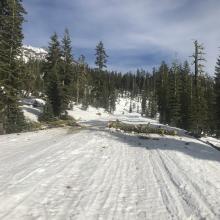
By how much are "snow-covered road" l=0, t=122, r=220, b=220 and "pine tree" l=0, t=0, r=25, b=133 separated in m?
16.4

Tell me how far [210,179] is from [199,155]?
528cm

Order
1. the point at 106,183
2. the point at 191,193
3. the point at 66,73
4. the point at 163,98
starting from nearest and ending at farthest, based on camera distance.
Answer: the point at 191,193
the point at 106,183
the point at 66,73
the point at 163,98

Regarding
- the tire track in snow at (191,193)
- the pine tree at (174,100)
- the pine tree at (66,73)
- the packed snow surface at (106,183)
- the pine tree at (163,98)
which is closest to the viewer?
the packed snow surface at (106,183)

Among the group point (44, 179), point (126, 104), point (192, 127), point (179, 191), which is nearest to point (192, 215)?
point (179, 191)

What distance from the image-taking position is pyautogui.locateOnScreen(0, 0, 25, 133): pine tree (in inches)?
1297

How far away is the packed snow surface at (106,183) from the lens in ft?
25.2

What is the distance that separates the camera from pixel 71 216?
730 centimetres

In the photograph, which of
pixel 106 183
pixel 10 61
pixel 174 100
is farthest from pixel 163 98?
pixel 106 183

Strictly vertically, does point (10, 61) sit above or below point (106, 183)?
above

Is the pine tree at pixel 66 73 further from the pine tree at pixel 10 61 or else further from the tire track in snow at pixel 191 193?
the tire track in snow at pixel 191 193

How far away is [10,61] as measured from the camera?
111ft

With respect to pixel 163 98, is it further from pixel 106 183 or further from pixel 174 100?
pixel 106 183

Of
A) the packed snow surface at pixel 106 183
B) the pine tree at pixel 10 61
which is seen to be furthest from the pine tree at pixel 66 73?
the packed snow surface at pixel 106 183

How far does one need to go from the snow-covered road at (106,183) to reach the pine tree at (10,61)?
16444mm
